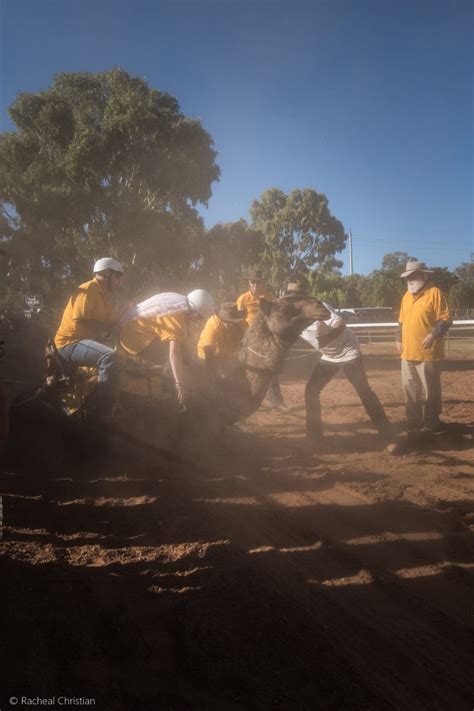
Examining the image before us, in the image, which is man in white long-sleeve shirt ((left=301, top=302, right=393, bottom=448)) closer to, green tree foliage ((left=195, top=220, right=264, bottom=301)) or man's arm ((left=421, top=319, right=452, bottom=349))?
man's arm ((left=421, top=319, right=452, bottom=349))

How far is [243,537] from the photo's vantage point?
3.90 metres

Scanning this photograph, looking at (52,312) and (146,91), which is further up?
(146,91)

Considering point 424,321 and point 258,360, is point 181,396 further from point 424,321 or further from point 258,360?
point 424,321

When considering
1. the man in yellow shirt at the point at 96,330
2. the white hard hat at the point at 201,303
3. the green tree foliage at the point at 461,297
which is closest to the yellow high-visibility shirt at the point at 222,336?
the white hard hat at the point at 201,303

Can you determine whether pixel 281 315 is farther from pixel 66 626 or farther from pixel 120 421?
pixel 66 626

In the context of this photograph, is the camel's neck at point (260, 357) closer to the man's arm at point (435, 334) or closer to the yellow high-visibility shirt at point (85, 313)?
the yellow high-visibility shirt at point (85, 313)

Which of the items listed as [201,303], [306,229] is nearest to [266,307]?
[201,303]

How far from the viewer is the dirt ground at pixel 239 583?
7.42 ft

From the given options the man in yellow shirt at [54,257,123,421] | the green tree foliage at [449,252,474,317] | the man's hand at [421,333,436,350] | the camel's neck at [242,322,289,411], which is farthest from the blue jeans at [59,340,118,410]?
the green tree foliage at [449,252,474,317]

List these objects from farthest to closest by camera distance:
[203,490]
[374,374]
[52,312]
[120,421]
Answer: [52,312] → [374,374] → [120,421] → [203,490]

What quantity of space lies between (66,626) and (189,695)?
0.86 meters

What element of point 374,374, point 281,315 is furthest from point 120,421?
point 374,374

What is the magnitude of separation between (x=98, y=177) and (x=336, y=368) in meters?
13.8

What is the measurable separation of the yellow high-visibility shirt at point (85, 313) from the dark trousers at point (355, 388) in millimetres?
2831
